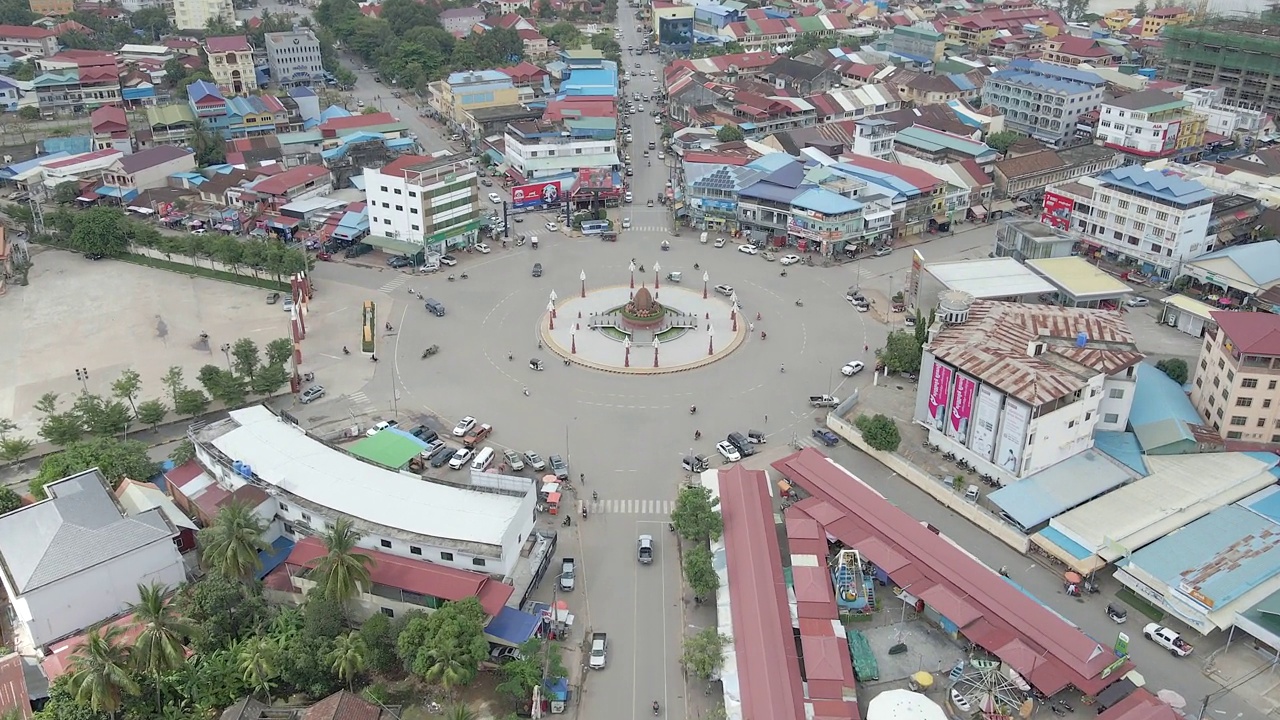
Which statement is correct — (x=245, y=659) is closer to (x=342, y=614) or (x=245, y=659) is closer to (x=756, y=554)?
(x=342, y=614)

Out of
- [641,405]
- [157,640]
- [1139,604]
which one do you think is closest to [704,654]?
[1139,604]

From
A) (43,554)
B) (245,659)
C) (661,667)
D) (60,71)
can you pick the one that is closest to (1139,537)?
(661,667)

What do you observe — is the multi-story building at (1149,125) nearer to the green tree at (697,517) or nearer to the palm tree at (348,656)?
the green tree at (697,517)

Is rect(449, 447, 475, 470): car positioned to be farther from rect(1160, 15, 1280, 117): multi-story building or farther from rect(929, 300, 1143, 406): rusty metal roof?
rect(1160, 15, 1280, 117): multi-story building

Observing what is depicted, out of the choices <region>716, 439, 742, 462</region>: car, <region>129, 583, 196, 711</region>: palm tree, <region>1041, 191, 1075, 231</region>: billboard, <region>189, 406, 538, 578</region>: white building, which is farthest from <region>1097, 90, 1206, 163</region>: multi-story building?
<region>129, 583, 196, 711</region>: palm tree

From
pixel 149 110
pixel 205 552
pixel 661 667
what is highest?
pixel 149 110

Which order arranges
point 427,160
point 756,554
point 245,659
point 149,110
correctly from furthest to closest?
point 149,110, point 427,160, point 756,554, point 245,659
